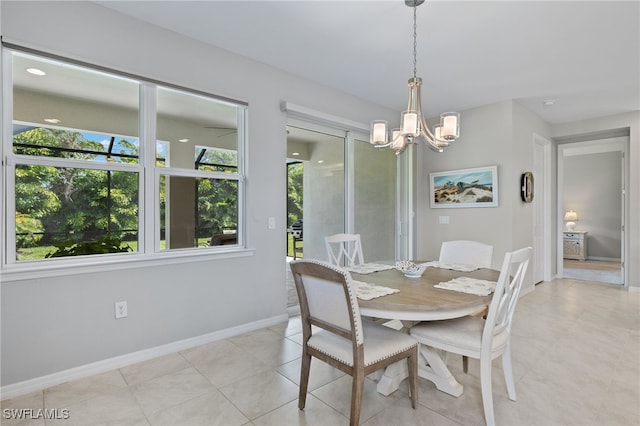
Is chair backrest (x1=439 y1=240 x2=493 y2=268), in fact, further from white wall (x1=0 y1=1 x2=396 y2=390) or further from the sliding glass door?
white wall (x1=0 y1=1 x2=396 y2=390)

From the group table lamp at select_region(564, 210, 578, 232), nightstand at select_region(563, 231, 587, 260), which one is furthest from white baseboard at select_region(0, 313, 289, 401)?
table lamp at select_region(564, 210, 578, 232)

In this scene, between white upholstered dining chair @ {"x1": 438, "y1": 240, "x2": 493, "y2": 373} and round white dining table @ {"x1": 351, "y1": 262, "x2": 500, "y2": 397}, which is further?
white upholstered dining chair @ {"x1": 438, "y1": 240, "x2": 493, "y2": 373}

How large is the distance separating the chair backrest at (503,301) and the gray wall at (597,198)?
24.6 feet

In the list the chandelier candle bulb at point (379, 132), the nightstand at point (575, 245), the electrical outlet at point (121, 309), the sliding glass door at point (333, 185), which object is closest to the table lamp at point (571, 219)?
the nightstand at point (575, 245)

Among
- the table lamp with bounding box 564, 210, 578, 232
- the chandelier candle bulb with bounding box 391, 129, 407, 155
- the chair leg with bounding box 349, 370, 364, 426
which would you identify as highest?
the chandelier candle bulb with bounding box 391, 129, 407, 155

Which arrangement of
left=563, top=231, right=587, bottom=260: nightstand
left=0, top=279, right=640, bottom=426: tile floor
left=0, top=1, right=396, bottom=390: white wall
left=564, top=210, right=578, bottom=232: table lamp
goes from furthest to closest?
left=564, top=210, right=578, bottom=232: table lamp, left=563, top=231, right=587, bottom=260: nightstand, left=0, top=1, right=396, bottom=390: white wall, left=0, top=279, right=640, bottom=426: tile floor

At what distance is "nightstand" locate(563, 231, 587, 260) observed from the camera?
739 cm

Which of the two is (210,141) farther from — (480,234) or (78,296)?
(480,234)

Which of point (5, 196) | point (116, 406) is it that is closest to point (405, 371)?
point (116, 406)

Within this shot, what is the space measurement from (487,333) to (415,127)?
128 centimetres

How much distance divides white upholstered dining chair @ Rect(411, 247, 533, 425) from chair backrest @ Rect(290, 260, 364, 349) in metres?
0.57

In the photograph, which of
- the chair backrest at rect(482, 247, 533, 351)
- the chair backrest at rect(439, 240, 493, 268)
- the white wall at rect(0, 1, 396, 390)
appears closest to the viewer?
the chair backrest at rect(482, 247, 533, 351)

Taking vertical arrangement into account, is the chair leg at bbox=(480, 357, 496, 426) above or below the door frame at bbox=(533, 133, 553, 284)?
below

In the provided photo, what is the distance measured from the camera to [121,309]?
7.87ft
